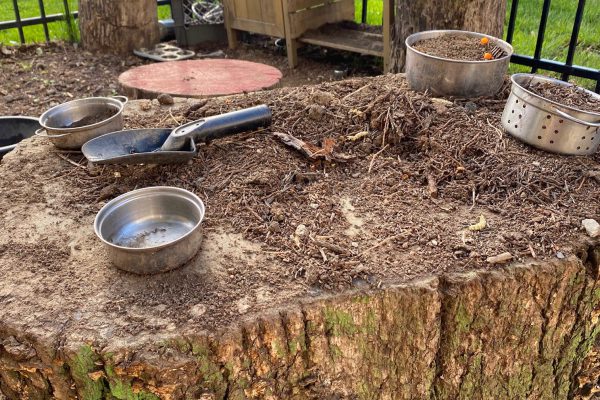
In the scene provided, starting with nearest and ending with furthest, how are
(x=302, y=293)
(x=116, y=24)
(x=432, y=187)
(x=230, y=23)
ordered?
(x=302, y=293) → (x=432, y=187) → (x=116, y=24) → (x=230, y=23)

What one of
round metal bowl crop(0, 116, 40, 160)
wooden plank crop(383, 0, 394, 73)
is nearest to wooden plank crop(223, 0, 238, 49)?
wooden plank crop(383, 0, 394, 73)

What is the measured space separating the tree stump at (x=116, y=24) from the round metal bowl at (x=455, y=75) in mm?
3636

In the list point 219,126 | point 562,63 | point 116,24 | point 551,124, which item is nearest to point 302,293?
point 219,126

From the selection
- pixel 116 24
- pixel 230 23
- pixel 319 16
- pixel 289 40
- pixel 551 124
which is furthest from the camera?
pixel 230 23

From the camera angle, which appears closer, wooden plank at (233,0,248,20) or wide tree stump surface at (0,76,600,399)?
wide tree stump surface at (0,76,600,399)

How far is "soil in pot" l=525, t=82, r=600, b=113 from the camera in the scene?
2.26 metres

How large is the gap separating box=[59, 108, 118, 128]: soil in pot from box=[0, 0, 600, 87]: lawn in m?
3.42

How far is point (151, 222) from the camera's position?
1874mm

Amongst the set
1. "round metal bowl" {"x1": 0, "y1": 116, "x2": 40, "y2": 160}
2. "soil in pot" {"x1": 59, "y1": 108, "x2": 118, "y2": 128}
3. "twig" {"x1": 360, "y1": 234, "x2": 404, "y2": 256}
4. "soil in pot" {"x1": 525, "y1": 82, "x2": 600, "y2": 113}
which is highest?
"soil in pot" {"x1": 525, "y1": 82, "x2": 600, "y2": 113}

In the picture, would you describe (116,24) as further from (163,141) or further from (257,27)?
(163,141)

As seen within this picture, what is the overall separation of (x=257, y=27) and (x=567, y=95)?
4070 mm

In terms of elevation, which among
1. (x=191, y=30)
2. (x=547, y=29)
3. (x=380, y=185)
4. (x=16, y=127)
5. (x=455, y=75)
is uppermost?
(x=455, y=75)

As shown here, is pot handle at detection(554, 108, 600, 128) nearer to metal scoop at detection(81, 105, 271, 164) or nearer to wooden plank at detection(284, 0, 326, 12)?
metal scoop at detection(81, 105, 271, 164)

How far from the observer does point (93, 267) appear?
171cm
